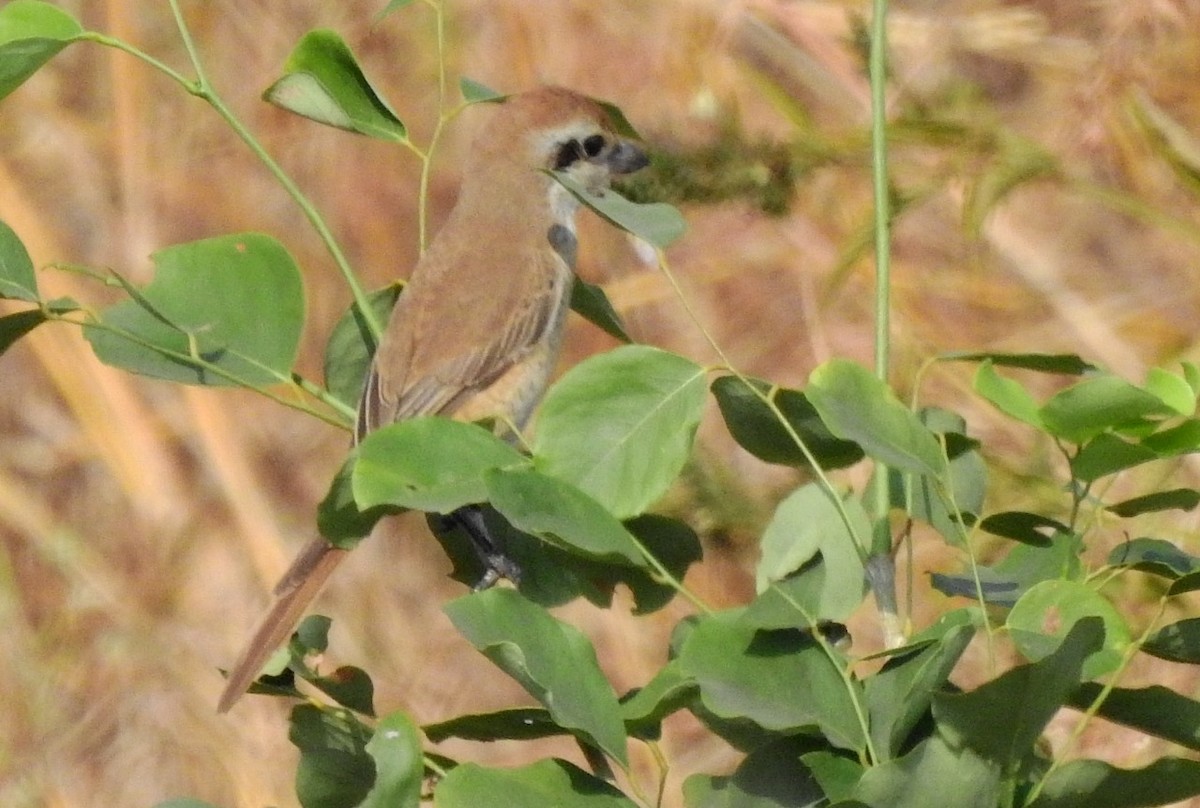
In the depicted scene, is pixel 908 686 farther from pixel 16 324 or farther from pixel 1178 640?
pixel 16 324

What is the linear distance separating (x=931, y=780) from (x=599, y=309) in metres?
0.43

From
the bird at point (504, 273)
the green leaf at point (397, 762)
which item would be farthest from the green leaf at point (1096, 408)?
the bird at point (504, 273)

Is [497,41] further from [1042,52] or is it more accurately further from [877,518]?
[877,518]

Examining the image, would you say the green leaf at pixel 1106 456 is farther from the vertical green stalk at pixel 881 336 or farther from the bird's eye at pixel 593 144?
the bird's eye at pixel 593 144

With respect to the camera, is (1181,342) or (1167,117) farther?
(1181,342)

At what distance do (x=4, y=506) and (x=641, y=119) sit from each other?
61.3 inches

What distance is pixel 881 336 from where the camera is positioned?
0.94 metres

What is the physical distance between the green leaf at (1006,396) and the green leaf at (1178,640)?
0.13 meters

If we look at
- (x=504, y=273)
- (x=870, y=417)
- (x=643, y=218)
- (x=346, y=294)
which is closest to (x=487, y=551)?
(x=643, y=218)

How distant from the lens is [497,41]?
12.6 ft

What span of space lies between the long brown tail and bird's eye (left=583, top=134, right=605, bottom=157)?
62cm

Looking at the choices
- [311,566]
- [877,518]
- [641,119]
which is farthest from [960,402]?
[877,518]

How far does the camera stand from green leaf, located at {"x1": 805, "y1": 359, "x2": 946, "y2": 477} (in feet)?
2.65

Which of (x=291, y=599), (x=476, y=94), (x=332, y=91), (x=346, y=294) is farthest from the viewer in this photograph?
(x=346, y=294)
